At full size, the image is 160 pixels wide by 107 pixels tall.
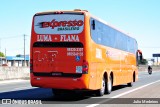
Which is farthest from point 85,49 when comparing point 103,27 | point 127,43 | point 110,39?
point 127,43

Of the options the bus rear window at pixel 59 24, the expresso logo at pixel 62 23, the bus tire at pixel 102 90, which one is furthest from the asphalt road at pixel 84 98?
the expresso logo at pixel 62 23

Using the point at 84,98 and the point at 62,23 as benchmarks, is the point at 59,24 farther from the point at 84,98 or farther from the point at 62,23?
the point at 84,98

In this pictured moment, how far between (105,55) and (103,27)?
1.38m

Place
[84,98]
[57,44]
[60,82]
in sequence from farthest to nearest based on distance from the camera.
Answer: [84,98] < [57,44] < [60,82]

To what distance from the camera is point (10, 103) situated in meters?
14.3

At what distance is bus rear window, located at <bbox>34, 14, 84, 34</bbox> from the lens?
15.7 metres

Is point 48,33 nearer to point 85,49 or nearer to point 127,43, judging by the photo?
point 85,49

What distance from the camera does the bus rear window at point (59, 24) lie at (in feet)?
51.5

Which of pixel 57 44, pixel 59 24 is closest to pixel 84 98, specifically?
pixel 57 44

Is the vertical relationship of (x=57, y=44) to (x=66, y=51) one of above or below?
above

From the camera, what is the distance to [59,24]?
16.0 m

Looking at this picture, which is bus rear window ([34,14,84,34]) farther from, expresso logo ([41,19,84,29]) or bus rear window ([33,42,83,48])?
bus rear window ([33,42,83,48])

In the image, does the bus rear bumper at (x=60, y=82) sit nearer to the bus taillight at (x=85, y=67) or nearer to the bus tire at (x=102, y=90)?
the bus taillight at (x=85, y=67)

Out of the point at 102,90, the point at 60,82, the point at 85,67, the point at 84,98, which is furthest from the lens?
the point at 102,90
